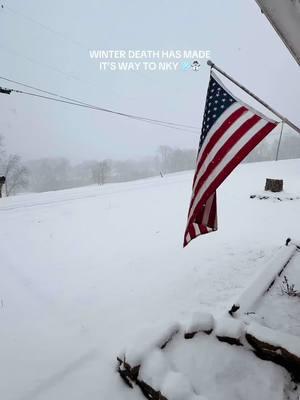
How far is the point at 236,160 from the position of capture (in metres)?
3.23

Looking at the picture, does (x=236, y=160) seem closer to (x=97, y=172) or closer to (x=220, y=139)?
(x=220, y=139)

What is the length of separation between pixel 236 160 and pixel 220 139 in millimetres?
371

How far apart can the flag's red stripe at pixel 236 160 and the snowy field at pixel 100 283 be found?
183cm

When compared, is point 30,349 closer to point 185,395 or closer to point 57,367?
point 57,367

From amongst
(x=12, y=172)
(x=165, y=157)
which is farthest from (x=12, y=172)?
(x=165, y=157)

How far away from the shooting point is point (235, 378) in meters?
2.85

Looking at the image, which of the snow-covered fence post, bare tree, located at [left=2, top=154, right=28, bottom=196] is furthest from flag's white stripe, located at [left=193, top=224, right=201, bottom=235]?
bare tree, located at [left=2, top=154, right=28, bottom=196]

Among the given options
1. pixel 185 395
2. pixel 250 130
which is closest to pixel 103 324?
pixel 185 395

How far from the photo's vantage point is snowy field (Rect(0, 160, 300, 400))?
3451 mm

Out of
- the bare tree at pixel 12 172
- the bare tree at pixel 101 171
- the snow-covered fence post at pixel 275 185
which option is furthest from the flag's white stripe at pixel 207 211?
the bare tree at pixel 101 171

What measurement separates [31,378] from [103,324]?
49.2 inches

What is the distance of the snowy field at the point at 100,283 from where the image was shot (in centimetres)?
345

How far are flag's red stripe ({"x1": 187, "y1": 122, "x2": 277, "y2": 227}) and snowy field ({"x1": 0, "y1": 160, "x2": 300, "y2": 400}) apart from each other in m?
1.83

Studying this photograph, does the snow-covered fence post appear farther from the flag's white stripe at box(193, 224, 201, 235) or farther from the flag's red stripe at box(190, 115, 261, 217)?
the flag's red stripe at box(190, 115, 261, 217)
